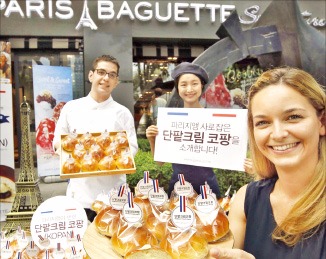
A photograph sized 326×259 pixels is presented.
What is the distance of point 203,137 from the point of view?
6.74ft

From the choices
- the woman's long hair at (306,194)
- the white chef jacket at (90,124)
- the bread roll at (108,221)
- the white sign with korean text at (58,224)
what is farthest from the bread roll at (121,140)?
the woman's long hair at (306,194)

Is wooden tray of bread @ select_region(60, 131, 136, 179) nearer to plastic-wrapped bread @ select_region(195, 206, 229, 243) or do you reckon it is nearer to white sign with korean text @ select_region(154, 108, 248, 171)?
white sign with korean text @ select_region(154, 108, 248, 171)

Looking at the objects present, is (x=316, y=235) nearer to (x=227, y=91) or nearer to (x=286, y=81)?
(x=286, y=81)

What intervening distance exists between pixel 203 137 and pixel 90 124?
2.82 ft

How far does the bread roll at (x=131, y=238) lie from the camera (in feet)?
3.90

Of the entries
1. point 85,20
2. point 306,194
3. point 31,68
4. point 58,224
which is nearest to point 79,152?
point 58,224

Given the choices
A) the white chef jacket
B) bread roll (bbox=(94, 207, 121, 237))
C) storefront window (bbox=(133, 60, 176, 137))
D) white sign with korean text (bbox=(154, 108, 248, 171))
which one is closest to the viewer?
bread roll (bbox=(94, 207, 121, 237))

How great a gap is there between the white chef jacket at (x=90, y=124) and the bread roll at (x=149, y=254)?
1.31 m

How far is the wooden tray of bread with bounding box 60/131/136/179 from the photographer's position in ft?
7.06

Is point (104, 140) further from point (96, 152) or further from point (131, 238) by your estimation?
point (131, 238)

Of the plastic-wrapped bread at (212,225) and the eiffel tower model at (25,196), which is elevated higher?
the plastic-wrapped bread at (212,225)

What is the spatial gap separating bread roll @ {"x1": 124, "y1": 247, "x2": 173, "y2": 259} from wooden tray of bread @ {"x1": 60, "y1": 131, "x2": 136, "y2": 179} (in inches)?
42.2

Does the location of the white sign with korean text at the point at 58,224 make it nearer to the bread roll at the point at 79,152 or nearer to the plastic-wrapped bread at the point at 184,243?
the bread roll at the point at 79,152

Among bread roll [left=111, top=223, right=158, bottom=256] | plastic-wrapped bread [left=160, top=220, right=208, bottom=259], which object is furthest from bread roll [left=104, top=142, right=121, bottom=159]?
plastic-wrapped bread [left=160, top=220, right=208, bottom=259]
